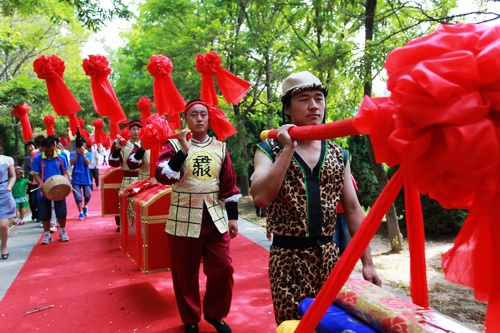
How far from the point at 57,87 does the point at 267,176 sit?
11.4ft

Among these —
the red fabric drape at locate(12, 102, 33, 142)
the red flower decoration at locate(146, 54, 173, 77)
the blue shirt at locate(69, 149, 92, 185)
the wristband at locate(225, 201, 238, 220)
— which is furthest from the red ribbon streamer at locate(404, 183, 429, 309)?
the blue shirt at locate(69, 149, 92, 185)

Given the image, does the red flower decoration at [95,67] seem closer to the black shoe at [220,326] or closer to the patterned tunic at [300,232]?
the black shoe at [220,326]

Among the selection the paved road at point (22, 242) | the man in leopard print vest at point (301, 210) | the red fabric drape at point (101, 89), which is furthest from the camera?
the paved road at point (22, 242)

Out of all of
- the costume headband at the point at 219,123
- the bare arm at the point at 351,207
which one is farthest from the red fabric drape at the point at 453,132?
the costume headband at the point at 219,123

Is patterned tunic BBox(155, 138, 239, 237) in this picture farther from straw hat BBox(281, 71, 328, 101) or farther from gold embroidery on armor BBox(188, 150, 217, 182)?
straw hat BBox(281, 71, 328, 101)

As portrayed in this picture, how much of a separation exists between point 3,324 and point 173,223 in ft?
6.52

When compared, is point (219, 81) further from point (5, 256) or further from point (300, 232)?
point (5, 256)

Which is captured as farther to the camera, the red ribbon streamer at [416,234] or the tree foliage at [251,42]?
the tree foliage at [251,42]

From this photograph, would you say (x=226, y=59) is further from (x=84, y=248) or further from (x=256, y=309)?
(x=256, y=309)

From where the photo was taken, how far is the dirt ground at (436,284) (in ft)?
12.8

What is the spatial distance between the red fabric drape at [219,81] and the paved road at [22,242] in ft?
9.41

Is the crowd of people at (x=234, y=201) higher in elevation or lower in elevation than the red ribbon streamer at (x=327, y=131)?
lower

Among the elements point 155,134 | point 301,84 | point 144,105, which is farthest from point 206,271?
point 144,105

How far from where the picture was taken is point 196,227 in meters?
3.65
